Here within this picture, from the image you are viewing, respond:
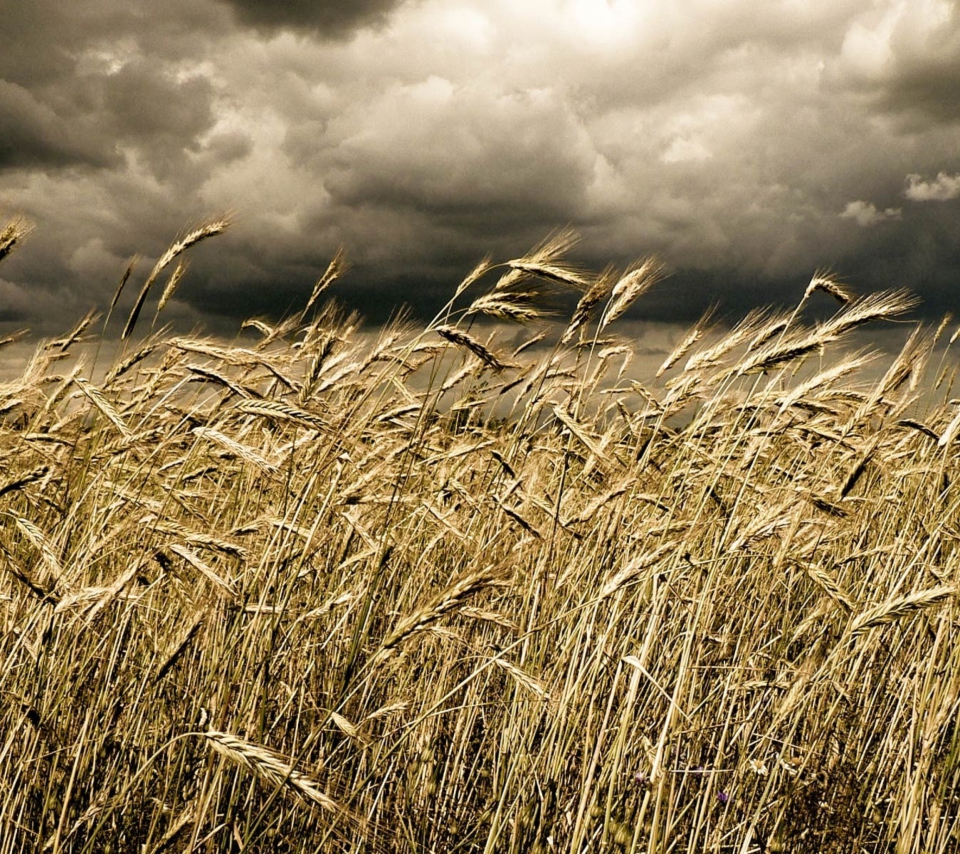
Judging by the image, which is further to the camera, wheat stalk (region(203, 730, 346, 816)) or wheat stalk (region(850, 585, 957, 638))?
wheat stalk (region(850, 585, 957, 638))

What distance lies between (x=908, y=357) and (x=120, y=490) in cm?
356

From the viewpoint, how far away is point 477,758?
254 centimetres

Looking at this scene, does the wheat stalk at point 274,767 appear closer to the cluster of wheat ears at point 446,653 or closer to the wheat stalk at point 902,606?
the cluster of wheat ears at point 446,653

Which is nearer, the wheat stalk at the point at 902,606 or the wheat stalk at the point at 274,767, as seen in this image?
the wheat stalk at the point at 274,767

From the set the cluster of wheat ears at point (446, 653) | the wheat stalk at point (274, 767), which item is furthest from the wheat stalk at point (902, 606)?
the wheat stalk at point (274, 767)

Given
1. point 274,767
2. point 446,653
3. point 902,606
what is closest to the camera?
point 274,767

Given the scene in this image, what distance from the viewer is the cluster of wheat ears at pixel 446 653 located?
2033mm

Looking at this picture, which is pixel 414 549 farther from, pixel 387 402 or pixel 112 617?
pixel 112 617

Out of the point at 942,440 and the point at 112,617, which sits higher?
the point at 942,440

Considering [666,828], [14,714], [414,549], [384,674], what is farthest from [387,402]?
[666,828]

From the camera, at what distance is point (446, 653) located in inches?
110

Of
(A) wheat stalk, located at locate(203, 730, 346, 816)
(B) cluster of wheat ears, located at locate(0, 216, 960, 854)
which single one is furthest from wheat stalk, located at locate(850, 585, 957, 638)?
(A) wheat stalk, located at locate(203, 730, 346, 816)

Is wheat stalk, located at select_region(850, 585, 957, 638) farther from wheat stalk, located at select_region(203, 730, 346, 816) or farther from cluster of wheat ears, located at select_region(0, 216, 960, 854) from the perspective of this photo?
wheat stalk, located at select_region(203, 730, 346, 816)

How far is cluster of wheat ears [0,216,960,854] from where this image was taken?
80.0 inches
